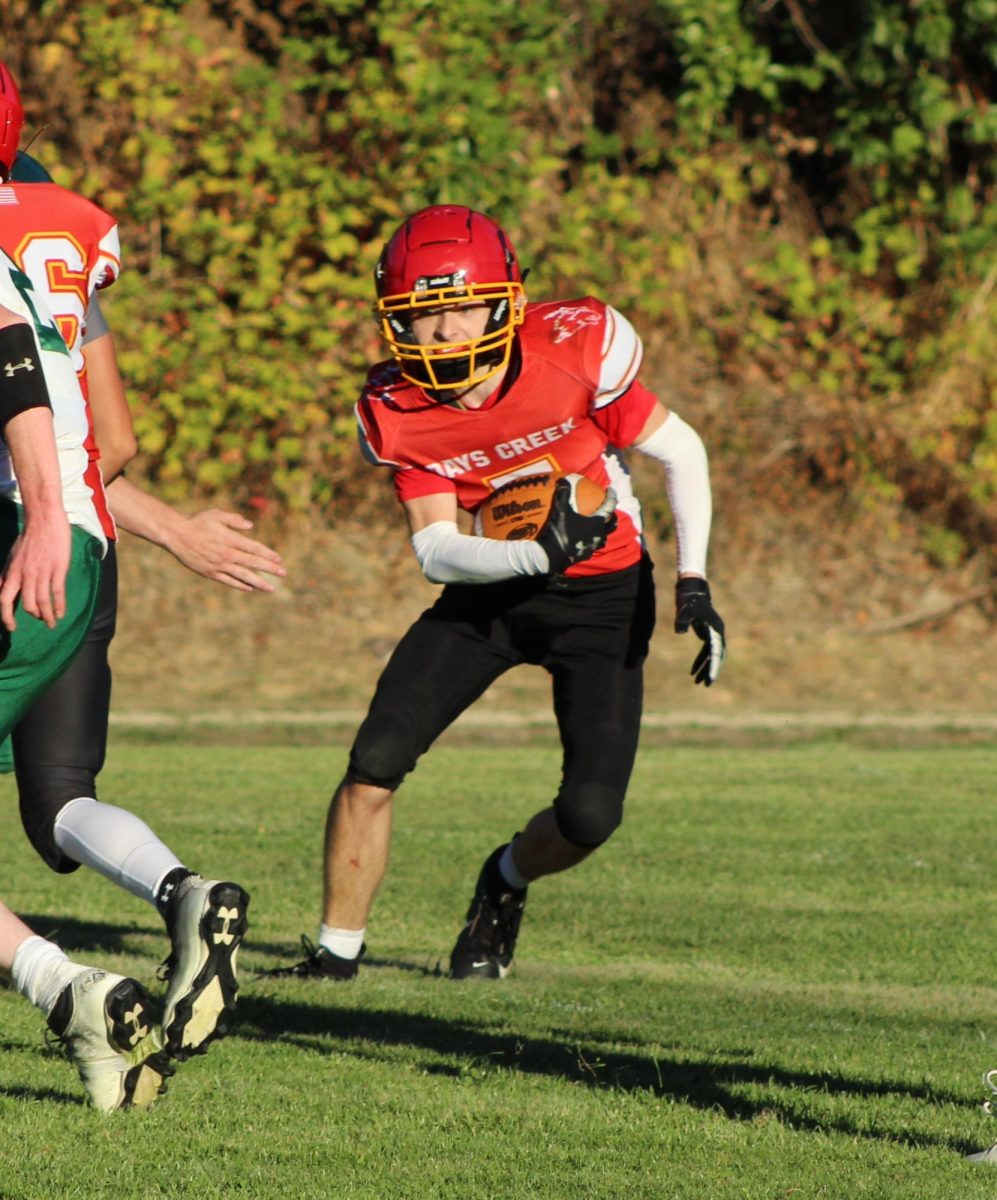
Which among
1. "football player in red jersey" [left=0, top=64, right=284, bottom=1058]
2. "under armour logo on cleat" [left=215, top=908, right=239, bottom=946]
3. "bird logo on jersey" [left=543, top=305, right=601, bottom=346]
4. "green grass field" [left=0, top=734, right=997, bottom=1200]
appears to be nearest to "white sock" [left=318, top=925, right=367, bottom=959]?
"green grass field" [left=0, top=734, right=997, bottom=1200]

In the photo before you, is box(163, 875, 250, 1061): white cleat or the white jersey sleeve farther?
the white jersey sleeve

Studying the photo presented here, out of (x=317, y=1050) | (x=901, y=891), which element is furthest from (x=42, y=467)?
(x=901, y=891)

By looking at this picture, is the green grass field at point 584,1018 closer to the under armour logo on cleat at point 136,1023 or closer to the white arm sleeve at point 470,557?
the under armour logo on cleat at point 136,1023

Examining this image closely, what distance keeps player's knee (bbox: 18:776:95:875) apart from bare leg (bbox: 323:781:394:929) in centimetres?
162

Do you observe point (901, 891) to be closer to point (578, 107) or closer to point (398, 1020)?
point (398, 1020)

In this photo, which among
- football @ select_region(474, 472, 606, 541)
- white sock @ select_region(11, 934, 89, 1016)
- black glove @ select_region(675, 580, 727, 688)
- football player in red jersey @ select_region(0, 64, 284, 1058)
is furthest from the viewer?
black glove @ select_region(675, 580, 727, 688)

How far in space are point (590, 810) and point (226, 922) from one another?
82.5 inches

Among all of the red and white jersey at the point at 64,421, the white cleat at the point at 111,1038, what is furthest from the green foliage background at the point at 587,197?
the white cleat at the point at 111,1038

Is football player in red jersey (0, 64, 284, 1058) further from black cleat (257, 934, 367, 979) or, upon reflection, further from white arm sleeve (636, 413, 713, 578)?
white arm sleeve (636, 413, 713, 578)

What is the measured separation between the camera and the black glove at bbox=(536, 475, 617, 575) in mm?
5285

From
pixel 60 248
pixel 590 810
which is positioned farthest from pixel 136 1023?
pixel 590 810

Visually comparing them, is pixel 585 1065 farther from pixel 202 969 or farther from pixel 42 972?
pixel 42 972

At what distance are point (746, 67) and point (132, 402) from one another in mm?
6115

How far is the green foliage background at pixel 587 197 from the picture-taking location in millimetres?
15586
